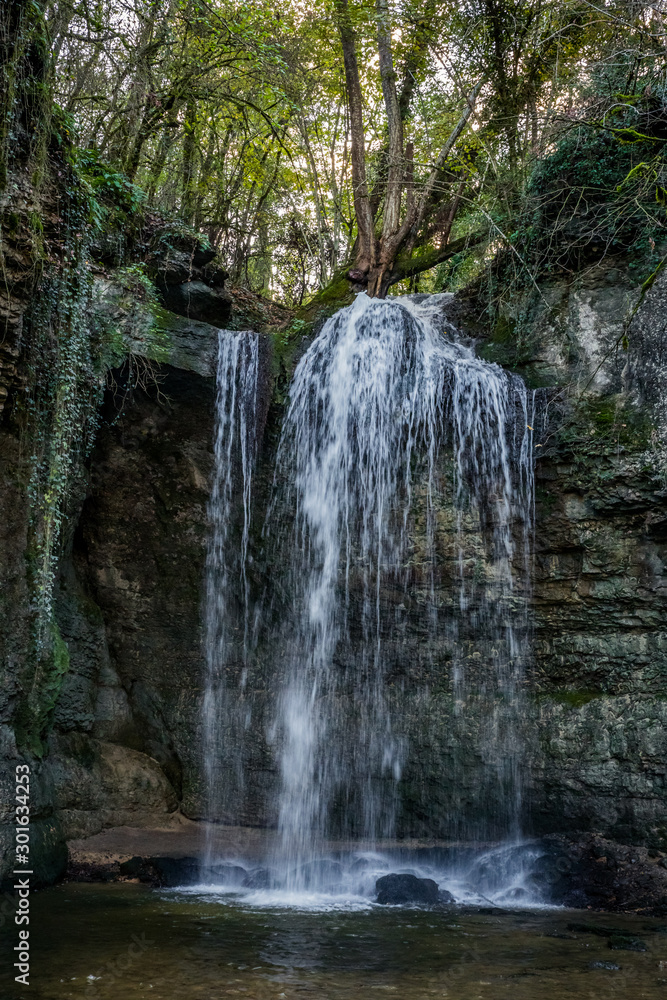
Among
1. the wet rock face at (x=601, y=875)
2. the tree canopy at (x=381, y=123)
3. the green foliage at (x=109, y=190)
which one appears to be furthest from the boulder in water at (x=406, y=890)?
the green foliage at (x=109, y=190)

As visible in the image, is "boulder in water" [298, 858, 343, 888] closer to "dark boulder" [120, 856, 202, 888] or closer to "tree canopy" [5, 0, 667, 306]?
"dark boulder" [120, 856, 202, 888]

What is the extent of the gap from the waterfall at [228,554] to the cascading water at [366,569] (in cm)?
2

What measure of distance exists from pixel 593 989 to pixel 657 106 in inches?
341

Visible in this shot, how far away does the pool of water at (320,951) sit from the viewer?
3.76 metres

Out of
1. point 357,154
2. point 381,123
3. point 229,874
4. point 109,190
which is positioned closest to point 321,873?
point 229,874

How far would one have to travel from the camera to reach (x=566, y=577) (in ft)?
24.7

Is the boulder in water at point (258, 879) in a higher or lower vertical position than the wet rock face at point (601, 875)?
lower

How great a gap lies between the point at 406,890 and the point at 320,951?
6.02ft

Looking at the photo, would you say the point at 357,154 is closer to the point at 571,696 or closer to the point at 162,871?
the point at 571,696

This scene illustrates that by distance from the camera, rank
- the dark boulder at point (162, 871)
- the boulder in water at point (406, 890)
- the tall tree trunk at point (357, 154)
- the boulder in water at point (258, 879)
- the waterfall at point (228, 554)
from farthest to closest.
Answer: the tall tree trunk at point (357, 154) < the waterfall at point (228, 554) < the boulder in water at point (258, 879) < the dark boulder at point (162, 871) < the boulder in water at point (406, 890)

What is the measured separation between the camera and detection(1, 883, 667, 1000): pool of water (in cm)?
376

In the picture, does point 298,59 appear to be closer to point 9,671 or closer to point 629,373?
point 629,373

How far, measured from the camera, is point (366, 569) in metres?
8.03

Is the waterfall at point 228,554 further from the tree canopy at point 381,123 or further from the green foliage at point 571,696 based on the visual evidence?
the green foliage at point 571,696
